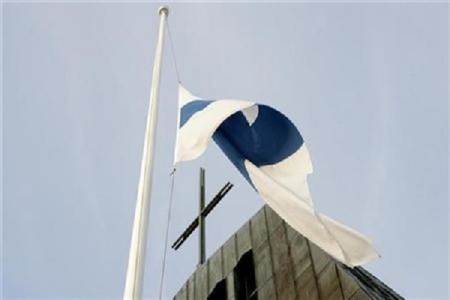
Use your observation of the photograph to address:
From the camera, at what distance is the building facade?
1450cm

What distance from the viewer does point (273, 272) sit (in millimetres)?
17000

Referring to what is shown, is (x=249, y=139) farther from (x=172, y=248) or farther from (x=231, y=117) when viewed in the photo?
(x=172, y=248)

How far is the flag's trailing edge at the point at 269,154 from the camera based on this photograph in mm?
10625

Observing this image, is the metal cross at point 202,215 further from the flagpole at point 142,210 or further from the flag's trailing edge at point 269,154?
the flagpole at point 142,210

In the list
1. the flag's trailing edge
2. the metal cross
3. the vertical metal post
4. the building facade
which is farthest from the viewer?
the metal cross

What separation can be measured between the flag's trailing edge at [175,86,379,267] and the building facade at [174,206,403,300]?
2.84m

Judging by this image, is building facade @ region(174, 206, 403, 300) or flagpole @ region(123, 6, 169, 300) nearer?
flagpole @ region(123, 6, 169, 300)

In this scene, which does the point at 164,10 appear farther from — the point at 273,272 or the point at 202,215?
the point at 202,215

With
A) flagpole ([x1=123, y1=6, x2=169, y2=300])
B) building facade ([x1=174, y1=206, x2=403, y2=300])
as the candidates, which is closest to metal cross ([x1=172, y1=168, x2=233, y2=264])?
building facade ([x1=174, y1=206, x2=403, y2=300])

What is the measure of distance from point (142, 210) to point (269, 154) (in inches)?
176

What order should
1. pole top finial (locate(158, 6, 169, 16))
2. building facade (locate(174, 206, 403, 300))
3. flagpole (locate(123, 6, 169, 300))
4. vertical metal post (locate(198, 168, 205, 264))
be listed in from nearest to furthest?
flagpole (locate(123, 6, 169, 300)) → pole top finial (locate(158, 6, 169, 16)) → building facade (locate(174, 206, 403, 300)) → vertical metal post (locate(198, 168, 205, 264))

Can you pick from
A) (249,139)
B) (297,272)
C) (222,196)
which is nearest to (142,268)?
(249,139)

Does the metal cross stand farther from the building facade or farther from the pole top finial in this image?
the pole top finial

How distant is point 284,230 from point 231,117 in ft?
19.6
